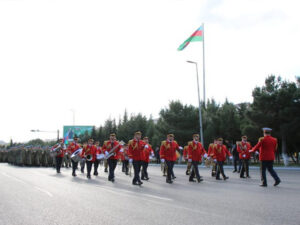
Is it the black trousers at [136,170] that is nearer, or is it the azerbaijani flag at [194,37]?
the black trousers at [136,170]

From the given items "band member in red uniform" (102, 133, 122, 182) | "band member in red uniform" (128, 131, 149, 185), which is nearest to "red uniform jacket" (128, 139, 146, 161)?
"band member in red uniform" (128, 131, 149, 185)

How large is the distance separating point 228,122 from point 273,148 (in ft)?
103

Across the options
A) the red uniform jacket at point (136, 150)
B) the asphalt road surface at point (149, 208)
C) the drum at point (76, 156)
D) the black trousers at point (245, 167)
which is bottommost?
the asphalt road surface at point (149, 208)

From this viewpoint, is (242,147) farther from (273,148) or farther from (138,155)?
(138,155)

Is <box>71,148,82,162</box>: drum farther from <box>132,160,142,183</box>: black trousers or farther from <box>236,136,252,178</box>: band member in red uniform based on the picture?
<box>236,136,252,178</box>: band member in red uniform

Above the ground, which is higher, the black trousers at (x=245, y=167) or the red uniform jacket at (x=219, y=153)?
the red uniform jacket at (x=219, y=153)

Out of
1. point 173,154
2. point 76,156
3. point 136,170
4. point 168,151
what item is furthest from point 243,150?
point 76,156

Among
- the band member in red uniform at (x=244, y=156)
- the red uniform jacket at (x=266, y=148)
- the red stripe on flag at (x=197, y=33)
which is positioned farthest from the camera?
the red stripe on flag at (x=197, y=33)

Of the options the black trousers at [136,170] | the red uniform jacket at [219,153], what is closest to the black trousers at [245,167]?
the red uniform jacket at [219,153]

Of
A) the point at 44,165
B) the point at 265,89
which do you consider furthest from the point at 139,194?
the point at 265,89

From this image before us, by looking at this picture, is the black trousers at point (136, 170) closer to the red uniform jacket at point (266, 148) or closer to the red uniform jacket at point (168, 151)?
the red uniform jacket at point (168, 151)

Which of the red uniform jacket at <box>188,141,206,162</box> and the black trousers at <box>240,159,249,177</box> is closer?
the red uniform jacket at <box>188,141,206,162</box>

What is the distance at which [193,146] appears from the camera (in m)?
15.1

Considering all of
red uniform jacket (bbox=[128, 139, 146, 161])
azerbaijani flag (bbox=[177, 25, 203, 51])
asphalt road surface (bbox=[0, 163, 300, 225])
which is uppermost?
azerbaijani flag (bbox=[177, 25, 203, 51])
